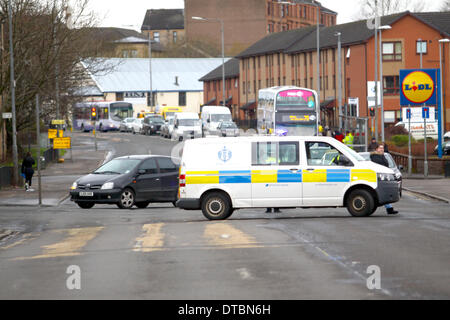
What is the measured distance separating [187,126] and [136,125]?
64.5ft

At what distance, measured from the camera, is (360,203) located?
799 inches

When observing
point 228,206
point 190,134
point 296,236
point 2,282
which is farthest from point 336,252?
point 190,134

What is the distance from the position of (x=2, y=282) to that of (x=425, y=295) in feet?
16.9

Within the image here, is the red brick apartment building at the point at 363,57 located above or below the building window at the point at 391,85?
above

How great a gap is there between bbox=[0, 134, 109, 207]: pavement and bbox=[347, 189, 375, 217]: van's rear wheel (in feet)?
41.5

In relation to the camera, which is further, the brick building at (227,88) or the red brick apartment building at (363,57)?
the brick building at (227,88)

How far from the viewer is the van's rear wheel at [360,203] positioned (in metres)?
20.2

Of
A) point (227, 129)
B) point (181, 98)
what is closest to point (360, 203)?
point (227, 129)

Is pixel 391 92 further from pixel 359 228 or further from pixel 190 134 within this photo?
pixel 359 228

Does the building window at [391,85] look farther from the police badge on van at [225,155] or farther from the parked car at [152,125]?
the police badge on van at [225,155]

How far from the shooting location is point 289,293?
31.3ft

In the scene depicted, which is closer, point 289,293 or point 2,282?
point 289,293

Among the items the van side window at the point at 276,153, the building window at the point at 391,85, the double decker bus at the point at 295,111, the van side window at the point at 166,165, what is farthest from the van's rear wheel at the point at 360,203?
the building window at the point at 391,85

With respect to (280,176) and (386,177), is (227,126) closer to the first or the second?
(386,177)
